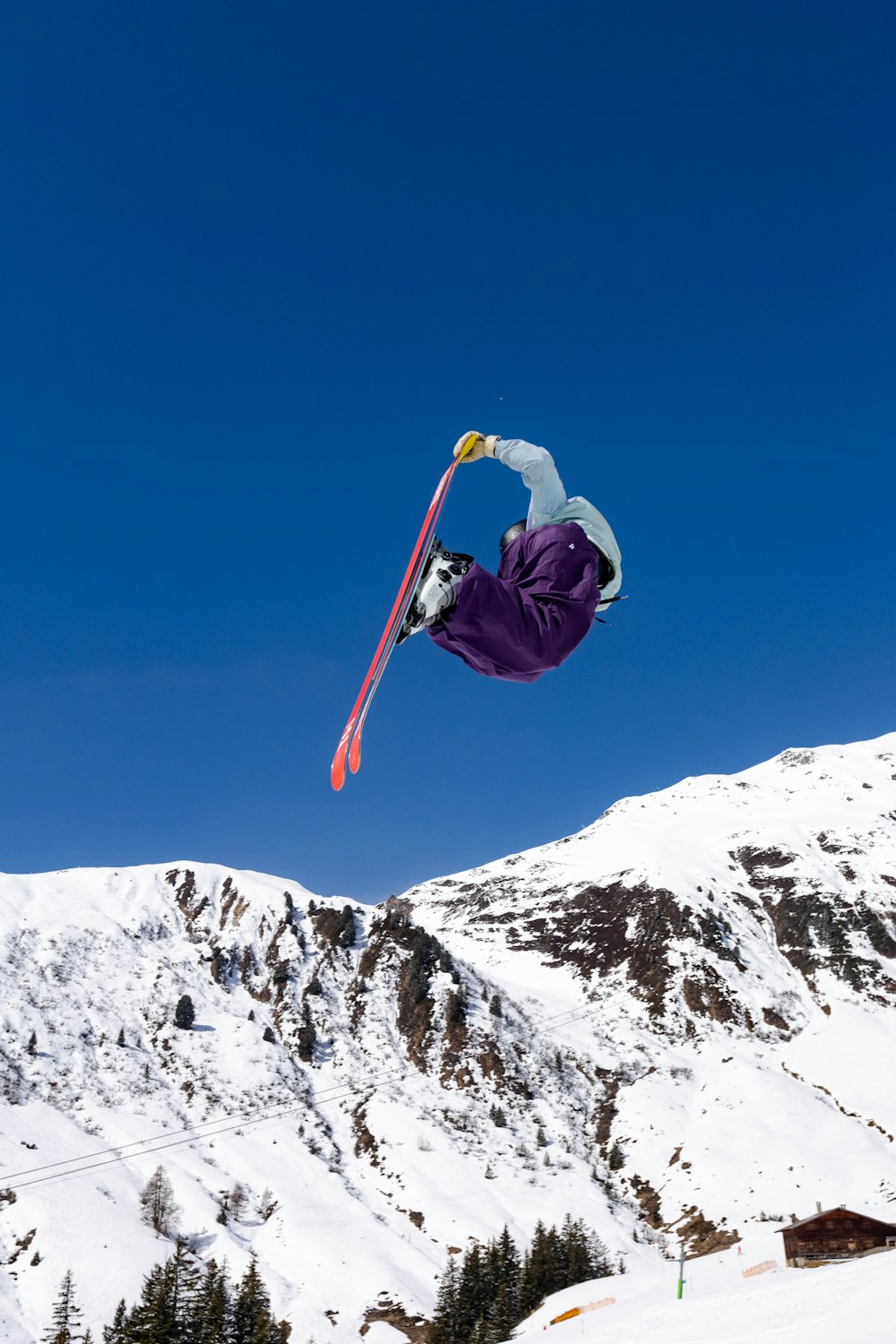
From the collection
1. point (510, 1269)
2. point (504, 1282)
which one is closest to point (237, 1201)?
point (510, 1269)

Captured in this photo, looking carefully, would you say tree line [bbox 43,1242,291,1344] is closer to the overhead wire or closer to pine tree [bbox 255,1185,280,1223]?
the overhead wire

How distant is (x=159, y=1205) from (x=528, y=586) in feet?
233

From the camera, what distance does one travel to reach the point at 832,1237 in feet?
159

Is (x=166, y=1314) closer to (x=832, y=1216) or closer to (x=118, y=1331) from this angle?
(x=118, y=1331)

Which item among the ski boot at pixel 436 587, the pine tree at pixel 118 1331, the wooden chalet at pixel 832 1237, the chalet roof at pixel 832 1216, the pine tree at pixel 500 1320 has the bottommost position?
the pine tree at pixel 500 1320

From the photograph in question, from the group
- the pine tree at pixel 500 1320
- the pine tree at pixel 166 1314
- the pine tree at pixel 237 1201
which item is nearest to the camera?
the pine tree at pixel 166 1314

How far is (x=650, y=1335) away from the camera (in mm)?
18750

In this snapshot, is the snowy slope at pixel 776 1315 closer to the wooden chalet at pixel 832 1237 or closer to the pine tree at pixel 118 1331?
the wooden chalet at pixel 832 1237

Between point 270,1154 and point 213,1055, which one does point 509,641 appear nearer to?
point 270,1154

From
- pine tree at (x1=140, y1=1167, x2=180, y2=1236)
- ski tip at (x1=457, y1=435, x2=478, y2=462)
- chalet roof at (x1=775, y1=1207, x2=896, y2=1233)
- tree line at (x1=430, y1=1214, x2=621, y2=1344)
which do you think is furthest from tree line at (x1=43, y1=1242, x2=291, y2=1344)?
ski tip at (x1=457, y1=435, x2=478, y2=462)

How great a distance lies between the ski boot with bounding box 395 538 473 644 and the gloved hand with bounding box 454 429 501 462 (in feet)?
3.09

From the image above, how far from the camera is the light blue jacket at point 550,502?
7355 mm

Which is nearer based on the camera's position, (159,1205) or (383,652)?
(383,652)

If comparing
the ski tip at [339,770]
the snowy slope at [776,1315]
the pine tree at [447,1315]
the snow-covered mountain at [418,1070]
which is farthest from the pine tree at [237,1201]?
the ski tip at [339,770]
